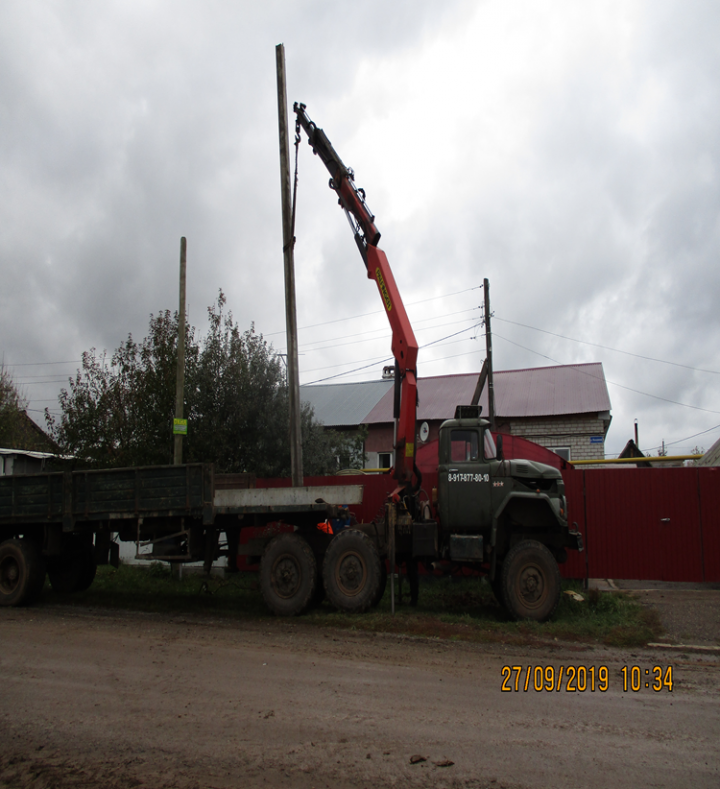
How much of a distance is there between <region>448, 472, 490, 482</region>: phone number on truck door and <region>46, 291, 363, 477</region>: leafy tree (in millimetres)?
6583

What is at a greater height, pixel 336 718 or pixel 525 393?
pixel 525 393

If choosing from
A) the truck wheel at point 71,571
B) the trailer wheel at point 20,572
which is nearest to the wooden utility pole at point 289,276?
the truck wheel at point 71,571

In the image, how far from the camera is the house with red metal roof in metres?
25.7

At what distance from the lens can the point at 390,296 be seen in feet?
37.2

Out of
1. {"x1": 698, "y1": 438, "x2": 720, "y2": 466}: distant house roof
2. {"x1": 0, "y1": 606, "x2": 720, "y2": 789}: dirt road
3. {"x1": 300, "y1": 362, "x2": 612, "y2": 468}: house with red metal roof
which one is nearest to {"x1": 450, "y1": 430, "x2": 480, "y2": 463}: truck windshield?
{"x1": 0, "y1": 606, "x2": 720, "y2": 789}: dirt road

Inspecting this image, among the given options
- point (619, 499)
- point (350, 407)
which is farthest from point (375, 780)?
point (350, 407)

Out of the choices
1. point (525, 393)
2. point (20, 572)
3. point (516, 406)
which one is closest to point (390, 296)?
point (20, 572)

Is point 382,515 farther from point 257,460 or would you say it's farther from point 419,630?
point 257,460

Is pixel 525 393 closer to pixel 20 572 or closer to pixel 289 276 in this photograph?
pixel 289 276

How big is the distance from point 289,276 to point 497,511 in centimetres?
638

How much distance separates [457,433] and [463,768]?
6290 millimetres

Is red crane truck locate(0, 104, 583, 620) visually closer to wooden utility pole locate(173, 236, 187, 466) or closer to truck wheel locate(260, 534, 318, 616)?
truck wheel locate(260, 534, 318, 616)

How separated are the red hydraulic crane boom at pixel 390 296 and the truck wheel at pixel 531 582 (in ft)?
7.16

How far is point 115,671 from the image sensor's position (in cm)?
701
